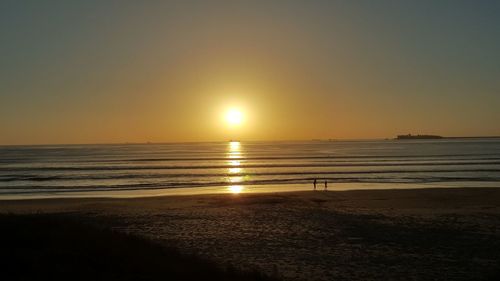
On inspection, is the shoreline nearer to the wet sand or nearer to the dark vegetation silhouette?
the wet sand

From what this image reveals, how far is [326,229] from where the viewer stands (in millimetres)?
20547

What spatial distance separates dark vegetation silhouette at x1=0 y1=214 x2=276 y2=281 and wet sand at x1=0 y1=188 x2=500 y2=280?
3630 mm

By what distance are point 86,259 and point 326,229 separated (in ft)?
42.2

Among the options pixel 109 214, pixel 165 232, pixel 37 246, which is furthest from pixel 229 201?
pixel 37 246

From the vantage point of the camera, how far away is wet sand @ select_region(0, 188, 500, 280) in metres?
14.3

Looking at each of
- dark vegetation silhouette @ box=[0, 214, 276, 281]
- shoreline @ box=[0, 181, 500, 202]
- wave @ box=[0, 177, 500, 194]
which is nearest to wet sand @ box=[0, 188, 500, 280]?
dark vegetation silhouette @ box=[0, 214, 276, 281]

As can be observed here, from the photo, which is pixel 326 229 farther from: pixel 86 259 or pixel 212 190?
pixel 212 190

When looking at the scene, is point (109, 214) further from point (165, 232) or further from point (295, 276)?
point (295, 276)

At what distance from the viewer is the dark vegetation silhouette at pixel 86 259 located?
882 centimetres

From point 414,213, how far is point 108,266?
19547mm

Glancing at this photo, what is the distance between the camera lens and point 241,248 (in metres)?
17.0

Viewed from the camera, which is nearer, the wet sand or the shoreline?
the wet sand

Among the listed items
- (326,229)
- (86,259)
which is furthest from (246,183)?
(86,259)

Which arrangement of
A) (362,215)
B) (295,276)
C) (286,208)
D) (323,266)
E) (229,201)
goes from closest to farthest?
(295,276) → (323,266) → (362,215) → (286,208) → (229,201)
